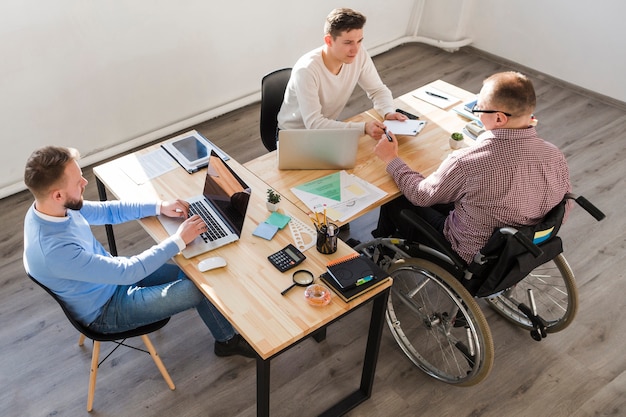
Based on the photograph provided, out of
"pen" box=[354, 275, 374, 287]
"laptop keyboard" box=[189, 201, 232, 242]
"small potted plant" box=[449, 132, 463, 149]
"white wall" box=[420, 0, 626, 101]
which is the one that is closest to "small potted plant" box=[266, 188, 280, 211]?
"laptop keyboard" box=[189, 201, 232, 242]

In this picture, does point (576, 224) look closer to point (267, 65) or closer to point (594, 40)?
point (594, 40)

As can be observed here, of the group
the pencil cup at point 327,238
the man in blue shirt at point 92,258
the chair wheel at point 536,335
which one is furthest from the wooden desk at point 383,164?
the chair wheel at point 536,335

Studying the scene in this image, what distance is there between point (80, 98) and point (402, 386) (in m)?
2.72

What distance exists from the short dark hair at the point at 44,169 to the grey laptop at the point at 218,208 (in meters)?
0.55

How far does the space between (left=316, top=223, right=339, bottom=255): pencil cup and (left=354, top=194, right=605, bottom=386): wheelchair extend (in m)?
0.38

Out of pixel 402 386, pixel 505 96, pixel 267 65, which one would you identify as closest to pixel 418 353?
pixel 402 386

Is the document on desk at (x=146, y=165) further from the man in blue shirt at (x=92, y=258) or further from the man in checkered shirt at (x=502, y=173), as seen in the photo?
the man in checkered shirt at (x=502, y=173)

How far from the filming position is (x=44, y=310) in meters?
3.16

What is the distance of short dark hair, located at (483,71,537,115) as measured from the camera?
2354 millimetres

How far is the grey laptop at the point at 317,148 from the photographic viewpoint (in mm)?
2770

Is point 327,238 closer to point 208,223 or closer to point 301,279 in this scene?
point 301,279

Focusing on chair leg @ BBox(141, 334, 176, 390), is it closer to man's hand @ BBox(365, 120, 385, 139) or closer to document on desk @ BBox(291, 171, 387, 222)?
document on desk @ BBox(291, 171, 387, 222)

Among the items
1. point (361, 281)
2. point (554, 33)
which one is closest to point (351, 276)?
point (361, 281)

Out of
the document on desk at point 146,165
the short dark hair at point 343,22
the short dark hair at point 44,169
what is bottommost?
the document on desk at point 146,165
